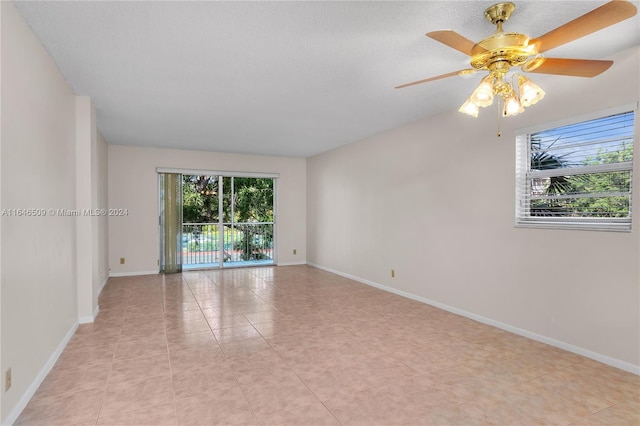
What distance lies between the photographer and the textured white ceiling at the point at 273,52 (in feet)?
6.54

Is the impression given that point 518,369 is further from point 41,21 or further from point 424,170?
point 41,21

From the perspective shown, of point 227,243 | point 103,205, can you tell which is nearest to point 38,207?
point 103,205

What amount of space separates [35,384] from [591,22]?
363 cm

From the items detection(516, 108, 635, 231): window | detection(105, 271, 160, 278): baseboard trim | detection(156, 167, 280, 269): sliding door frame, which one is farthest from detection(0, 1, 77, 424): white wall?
detection(516, 108, 635, 231): window

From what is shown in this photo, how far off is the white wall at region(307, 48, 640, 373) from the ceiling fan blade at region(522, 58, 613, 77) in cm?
92

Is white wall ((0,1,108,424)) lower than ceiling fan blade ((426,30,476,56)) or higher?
lower

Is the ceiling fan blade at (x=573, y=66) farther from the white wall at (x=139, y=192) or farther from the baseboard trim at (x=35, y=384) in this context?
the white wall at (x=139, y=192)

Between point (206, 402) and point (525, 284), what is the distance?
9.21 ft

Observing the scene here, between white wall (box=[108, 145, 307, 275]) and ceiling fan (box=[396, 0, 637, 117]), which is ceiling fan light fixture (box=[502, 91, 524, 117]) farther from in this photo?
white wall (box=[108, 145, 307, 275])

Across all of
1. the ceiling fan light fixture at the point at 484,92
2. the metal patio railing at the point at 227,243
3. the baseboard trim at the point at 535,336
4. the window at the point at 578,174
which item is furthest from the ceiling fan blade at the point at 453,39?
the metal patio railing at the point at 227,243

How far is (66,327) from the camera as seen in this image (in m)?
2.98

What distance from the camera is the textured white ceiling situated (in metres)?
1.99

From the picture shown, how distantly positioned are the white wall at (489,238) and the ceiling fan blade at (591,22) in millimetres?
1309

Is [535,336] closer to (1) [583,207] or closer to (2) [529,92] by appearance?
(1) [583,207]
